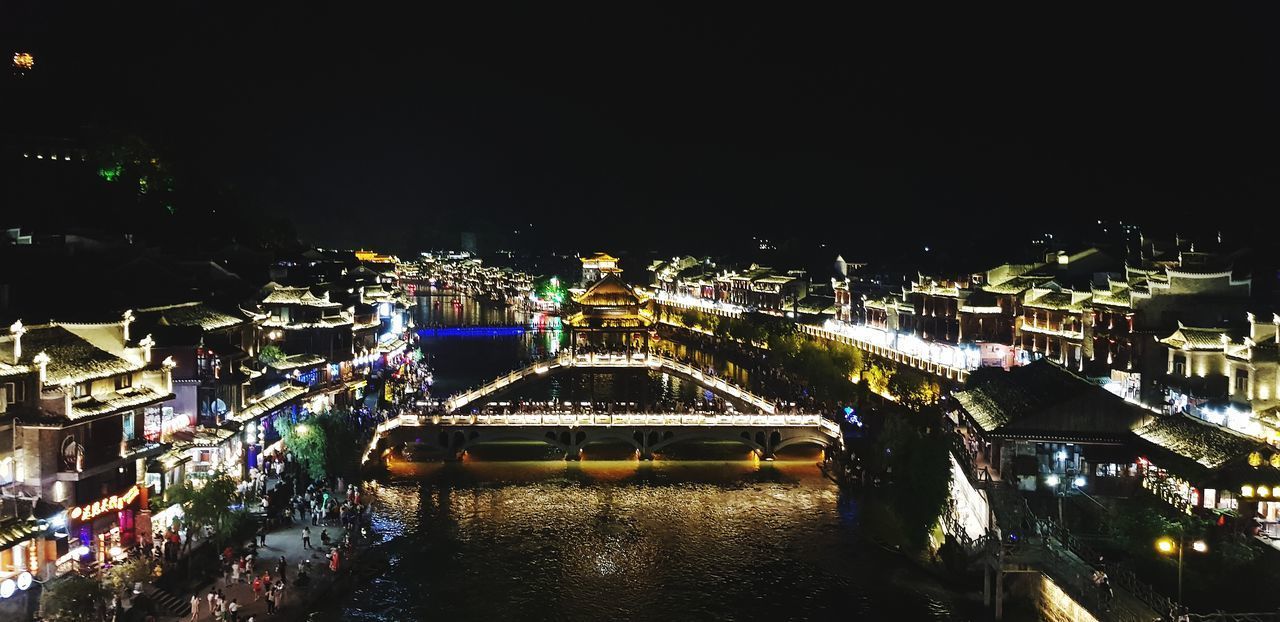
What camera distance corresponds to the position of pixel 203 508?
28.6 metres

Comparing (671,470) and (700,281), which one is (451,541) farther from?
(700,281)

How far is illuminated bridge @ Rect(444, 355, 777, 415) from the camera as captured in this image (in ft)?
178

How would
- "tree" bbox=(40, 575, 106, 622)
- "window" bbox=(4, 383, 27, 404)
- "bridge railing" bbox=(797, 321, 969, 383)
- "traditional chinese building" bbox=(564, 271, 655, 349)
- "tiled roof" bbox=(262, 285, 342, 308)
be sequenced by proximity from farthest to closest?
"traditional chinese building" bbox=(564, 271, 655, 349) → "bridge railing" bbox=(797, 321, 969, 383) → "tiled roof" bbox=(262, 285, 342, 308) → "window" bbox=(4, 383, 27, 404) → "tree" bbox=(40, 575, 106, 622)

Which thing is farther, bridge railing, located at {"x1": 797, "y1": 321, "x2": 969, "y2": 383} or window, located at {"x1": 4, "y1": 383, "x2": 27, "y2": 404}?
bridge railing, located at {"x1": 797, "y1": 321, "x2": 969, "y2": 383}

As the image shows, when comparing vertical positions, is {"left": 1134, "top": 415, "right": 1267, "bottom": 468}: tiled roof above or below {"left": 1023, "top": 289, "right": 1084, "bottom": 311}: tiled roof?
below

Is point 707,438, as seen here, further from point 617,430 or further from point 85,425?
point 85,425

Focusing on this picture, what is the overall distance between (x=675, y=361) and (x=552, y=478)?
25628mm

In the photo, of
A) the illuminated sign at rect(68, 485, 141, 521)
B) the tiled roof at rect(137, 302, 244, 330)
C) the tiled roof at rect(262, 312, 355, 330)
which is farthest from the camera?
the tiled roof at rect(262, 312, 355, 330)

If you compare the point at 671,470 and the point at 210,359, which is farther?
the point at 671,470

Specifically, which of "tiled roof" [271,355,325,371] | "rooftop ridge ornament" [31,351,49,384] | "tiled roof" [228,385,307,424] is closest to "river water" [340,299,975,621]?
"tiled roof" [228,385,307,424]

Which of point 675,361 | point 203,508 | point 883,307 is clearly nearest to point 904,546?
point 203,508

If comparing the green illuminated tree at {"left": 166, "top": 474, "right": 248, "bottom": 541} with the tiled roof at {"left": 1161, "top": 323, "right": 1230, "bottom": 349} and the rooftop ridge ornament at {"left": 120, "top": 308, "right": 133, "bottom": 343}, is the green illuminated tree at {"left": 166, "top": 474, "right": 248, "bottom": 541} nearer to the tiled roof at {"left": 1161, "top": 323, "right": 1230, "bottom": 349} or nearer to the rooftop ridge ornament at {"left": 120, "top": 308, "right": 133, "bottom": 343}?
the rooftop ridge ornament at {"left": 120, "top": 308, "right": 133, "bottom": 343}

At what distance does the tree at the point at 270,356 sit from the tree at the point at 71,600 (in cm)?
2330

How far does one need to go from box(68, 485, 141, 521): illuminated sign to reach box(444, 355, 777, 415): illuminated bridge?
22.5m
